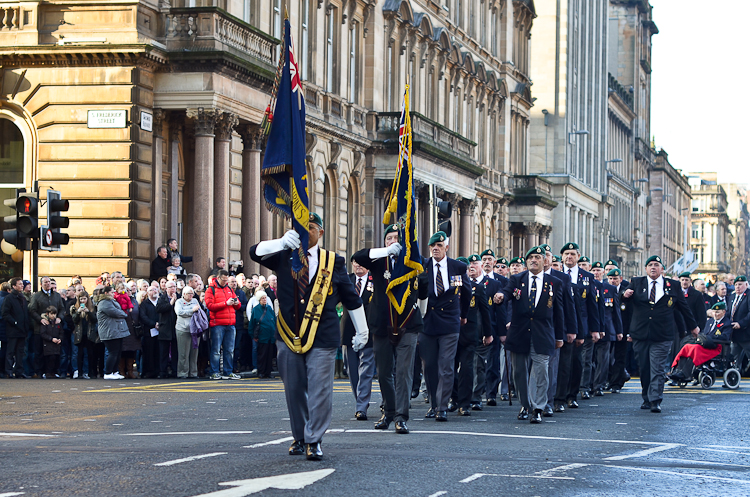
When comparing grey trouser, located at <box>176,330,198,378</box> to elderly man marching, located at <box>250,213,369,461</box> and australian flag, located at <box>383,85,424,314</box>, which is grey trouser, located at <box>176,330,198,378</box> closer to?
australian flag, located at <box>383,85,424,314</box>

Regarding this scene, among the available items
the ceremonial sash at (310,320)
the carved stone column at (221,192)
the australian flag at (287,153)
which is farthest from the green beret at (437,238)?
the carved stone column at (221,192)

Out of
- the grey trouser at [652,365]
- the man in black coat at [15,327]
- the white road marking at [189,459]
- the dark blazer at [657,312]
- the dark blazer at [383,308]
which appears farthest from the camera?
the man in black coat at [15,327]

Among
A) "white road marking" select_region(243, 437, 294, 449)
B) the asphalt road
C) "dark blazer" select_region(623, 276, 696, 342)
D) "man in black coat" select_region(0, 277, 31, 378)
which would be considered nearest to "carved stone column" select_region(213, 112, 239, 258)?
"man in black coat" select_region(0, 277, 31, 378)

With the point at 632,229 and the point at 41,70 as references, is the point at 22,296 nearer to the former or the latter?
the point at 41,70

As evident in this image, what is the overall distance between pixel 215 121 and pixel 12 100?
14.0 ft

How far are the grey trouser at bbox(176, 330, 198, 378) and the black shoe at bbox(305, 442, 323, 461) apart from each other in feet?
39.5

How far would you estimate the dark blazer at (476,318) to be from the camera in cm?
1581

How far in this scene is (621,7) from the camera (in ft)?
357

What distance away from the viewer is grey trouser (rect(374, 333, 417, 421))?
42.9 ft

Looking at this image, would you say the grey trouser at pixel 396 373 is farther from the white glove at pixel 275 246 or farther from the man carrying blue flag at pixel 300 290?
the white glove at pixel 275 246

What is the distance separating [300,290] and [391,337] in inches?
114

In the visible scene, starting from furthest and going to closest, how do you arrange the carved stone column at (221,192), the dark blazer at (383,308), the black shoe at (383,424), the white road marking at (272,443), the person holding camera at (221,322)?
the carved stone column at (221,192) < the person holding camera at (221,322) < the dark blazer at (383,308) < the black shoe at (383,424) < the white road marking at (272,443)

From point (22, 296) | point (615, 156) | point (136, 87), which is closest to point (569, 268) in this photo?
point (22, 296)

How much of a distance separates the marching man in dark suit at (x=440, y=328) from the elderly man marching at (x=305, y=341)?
146 inches
